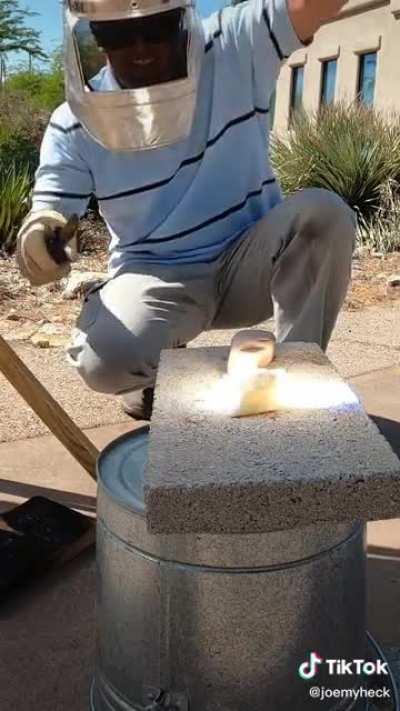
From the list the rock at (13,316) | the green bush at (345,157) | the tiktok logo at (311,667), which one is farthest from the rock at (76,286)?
the tiktok logo at (311,667)

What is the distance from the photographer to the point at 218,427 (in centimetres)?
123

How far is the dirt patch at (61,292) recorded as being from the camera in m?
4.46

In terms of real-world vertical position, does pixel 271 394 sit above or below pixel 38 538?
above

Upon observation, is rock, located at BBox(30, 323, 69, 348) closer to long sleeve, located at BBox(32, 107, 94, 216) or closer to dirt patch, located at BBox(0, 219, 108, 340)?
dirt patch, located at BBox(0, 219, 108, 340)

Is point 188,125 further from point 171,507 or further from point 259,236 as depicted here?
point 171,507

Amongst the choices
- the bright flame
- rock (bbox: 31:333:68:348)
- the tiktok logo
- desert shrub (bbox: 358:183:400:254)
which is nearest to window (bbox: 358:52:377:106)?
desert shrub (bbox: 358:183:400:254)

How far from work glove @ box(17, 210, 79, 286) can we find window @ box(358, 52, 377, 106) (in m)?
12.3

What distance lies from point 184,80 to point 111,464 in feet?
3.67

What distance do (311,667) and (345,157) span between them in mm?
7029

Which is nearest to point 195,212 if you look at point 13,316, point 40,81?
point 13,316

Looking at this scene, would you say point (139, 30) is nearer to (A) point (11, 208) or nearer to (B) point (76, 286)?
(B) point (76, 286)

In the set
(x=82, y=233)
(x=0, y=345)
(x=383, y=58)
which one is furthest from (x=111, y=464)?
(x=383, y=58)

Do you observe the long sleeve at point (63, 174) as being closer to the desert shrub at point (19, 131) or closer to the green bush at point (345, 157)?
the desert shrub at point (19, 131)

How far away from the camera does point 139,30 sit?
2.01 meters
